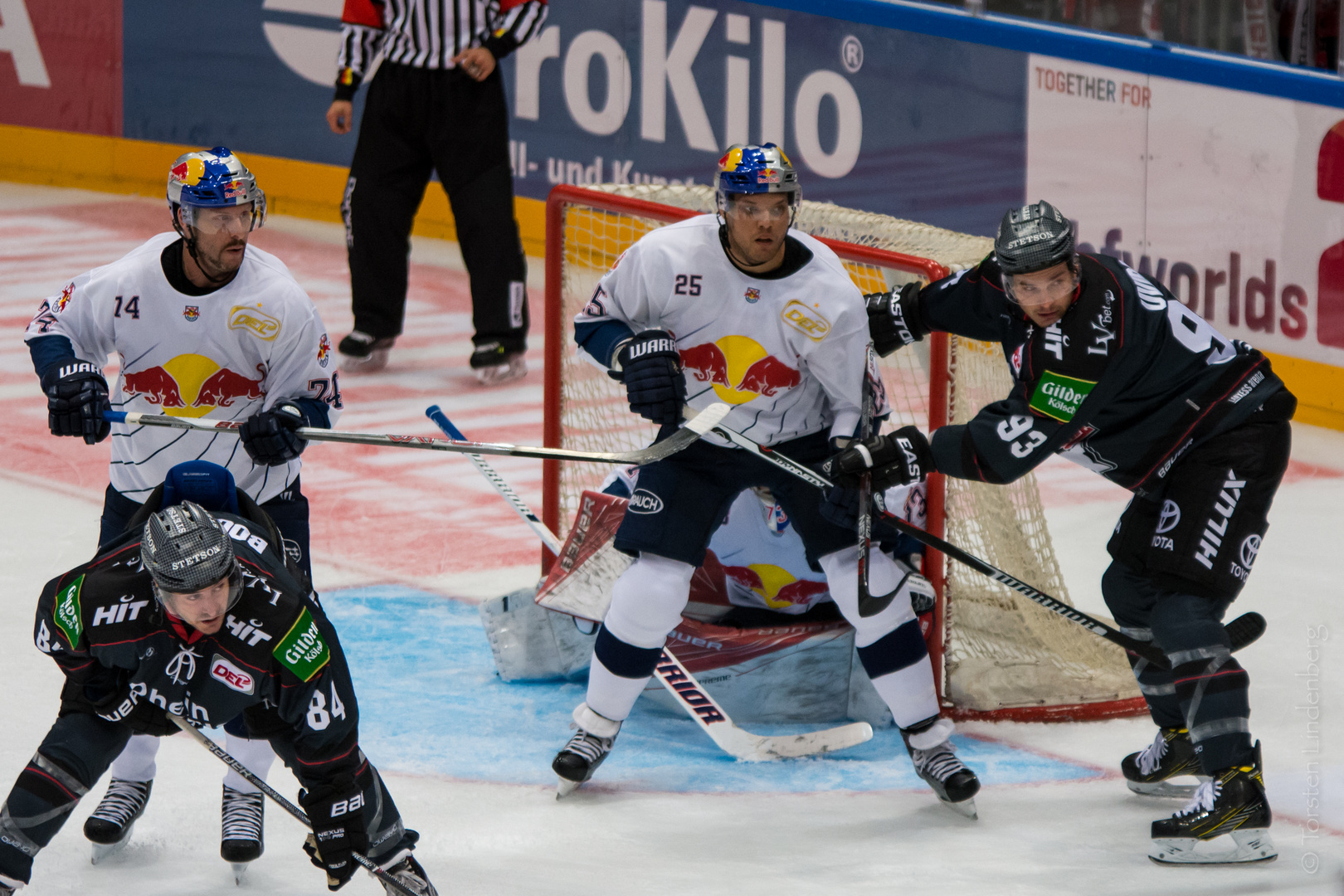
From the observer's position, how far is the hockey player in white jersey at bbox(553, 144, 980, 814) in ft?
13.0

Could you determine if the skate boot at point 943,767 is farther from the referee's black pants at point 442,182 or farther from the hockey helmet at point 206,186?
the referee's black pants at point 442,182

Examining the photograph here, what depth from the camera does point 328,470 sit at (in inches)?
249

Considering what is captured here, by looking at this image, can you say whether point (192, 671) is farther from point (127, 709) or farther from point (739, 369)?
point (739, 369)

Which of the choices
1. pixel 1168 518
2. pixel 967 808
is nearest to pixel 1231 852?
pixel 967 808

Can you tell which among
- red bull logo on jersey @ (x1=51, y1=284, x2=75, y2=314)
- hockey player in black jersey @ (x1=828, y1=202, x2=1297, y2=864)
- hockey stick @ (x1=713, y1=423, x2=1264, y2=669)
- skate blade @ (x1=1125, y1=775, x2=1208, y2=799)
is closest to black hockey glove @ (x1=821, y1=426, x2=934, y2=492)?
hockey player in black jersey @ (x1=828, y1=202, x2=1297, y2=864)

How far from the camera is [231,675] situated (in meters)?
3.11

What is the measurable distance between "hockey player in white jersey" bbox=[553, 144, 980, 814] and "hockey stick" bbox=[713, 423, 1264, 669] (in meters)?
0.10

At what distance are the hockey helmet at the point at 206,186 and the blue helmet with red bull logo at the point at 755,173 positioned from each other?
864 mm

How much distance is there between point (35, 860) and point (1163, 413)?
7.06 feet

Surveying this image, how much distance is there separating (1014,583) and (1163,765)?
47 centimetres

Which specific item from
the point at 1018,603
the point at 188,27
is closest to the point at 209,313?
the point at 1018,603

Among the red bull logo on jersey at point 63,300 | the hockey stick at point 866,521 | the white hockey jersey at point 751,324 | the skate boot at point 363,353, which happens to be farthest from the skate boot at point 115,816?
the skate boot at point 363,353

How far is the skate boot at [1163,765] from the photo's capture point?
396 centimetres

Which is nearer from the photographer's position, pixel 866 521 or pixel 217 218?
pixel 217 218
